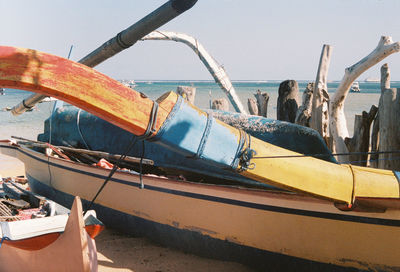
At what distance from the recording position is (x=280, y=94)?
8.66 meters

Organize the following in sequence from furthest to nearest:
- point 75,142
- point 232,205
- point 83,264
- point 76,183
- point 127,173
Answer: point 75,142
point 76,183
point 127,173
point 232,205
point 83,264

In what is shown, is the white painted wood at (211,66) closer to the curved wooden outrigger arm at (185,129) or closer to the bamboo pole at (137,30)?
the bamboo pole at (137,30)

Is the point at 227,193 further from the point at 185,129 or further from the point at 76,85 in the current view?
the point at 76,85

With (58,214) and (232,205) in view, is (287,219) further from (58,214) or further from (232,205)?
(58,214)

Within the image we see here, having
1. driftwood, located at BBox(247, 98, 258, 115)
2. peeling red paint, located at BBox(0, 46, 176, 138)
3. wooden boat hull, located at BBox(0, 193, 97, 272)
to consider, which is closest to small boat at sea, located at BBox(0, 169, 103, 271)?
wooden boat hull, located at BBox(0, 193, 97, 272)

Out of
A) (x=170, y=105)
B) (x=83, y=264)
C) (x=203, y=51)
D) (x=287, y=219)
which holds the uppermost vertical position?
(x=203, y=51)

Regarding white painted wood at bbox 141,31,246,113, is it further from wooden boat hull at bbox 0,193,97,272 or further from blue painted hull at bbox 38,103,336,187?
wooden boat hull at bbox 0,193,97,272

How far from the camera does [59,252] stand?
165 inches

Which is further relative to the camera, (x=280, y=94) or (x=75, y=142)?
(x=280, y=94)

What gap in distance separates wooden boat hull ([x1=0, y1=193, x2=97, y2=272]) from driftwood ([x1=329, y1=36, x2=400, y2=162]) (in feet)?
15.6

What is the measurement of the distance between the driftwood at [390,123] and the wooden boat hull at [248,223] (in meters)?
2.00

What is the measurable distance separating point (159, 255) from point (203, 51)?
309 inches

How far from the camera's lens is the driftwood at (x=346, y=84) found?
20.4 ft

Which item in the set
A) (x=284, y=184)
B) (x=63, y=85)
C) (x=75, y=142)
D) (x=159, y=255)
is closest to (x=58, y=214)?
(x=159, y=255)
